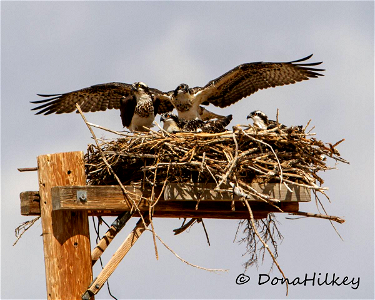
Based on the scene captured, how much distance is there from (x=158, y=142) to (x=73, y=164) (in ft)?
2.53

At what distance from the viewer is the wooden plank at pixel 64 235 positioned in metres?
5.13

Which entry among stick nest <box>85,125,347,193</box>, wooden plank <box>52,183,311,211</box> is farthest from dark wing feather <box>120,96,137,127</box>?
wooden plank <box>52,183,311,211</box>

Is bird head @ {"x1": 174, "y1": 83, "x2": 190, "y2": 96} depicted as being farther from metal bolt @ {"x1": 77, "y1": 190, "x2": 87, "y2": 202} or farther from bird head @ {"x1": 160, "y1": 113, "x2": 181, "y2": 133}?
metal bolt @ {"x1": 77, "y1": 190, "x2": 87, "y2": 202}

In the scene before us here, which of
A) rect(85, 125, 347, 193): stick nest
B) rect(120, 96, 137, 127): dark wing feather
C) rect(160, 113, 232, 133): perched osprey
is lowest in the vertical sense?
rect(85, 125, 347, 193): stick nest

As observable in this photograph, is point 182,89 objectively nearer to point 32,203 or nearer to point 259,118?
point 259,118

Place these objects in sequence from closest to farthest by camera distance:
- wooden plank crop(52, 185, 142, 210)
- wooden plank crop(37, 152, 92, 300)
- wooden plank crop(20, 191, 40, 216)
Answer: wooden plank crop(37, 152, 92, 300) < wooden plank crop(52, 185, 142, 210) < wooden plank crop(20, 191, 40, 216)

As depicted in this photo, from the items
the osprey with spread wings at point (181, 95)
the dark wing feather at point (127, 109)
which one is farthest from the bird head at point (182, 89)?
the dark wing feather at point (127, 109)

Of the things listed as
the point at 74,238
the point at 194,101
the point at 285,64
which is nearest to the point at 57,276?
the point at 74,238

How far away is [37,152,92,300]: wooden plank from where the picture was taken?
5.13 metres

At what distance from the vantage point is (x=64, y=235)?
5250 millimetres

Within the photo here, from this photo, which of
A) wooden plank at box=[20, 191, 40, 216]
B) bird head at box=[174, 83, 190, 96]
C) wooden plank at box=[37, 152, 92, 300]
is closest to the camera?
wooden plank at box=[37, 152, 92, 300]

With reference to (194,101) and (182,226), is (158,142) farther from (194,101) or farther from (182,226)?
(194,101)

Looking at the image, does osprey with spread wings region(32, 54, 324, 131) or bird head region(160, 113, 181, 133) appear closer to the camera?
bird head region(160, 113, 181, 133)

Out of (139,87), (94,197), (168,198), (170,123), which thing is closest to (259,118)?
(170,123)
